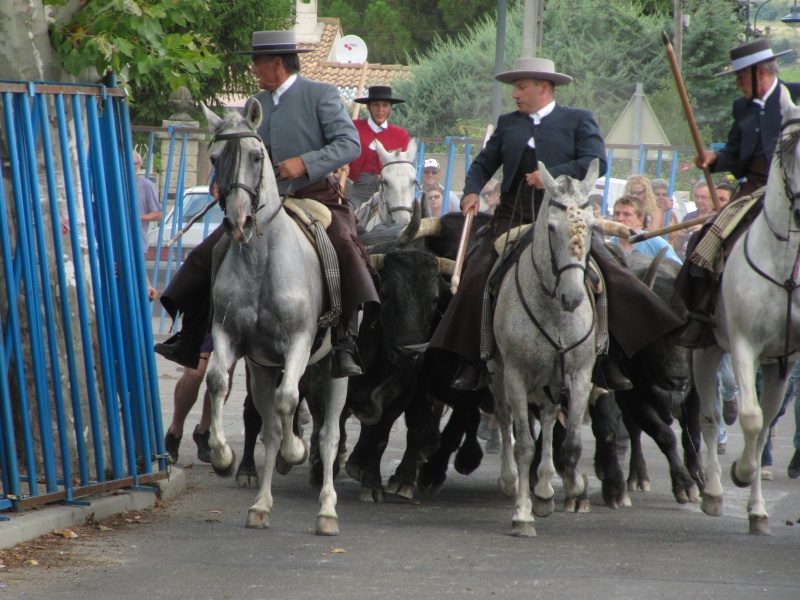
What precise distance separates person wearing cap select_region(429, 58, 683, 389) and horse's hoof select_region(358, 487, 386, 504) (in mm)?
1095

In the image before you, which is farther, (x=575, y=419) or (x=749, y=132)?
(x=749, y=132)

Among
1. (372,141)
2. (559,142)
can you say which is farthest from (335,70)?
(559,142)

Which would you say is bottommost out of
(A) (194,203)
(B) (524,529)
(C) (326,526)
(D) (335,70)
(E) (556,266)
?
(B) (524,529)

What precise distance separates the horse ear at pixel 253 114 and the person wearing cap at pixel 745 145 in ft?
10.2

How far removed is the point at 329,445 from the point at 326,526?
68 centimetres

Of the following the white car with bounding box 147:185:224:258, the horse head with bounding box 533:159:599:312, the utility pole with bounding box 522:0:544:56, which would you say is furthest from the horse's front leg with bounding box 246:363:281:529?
the utility pole with bounding box 522:0:544:56

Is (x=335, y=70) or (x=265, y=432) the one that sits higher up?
(x=335, y=70)

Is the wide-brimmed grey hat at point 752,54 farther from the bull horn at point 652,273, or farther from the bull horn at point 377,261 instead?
the bull horn at point 377,261

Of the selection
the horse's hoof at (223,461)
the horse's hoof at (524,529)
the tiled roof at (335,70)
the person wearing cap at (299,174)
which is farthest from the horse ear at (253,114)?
the tiled roof at (335,70)

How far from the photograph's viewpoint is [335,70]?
55344 millimetres

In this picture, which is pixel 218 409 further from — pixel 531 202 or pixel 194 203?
pixel 194 203

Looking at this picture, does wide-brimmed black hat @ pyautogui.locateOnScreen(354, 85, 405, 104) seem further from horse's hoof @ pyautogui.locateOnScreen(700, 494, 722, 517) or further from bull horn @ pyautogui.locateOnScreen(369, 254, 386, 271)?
horse's hoof @ pyautogui.locateOnScreen(700, 494, 722, 517)

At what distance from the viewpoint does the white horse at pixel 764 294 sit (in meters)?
8.13

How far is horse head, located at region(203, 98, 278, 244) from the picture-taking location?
24.9 feet
